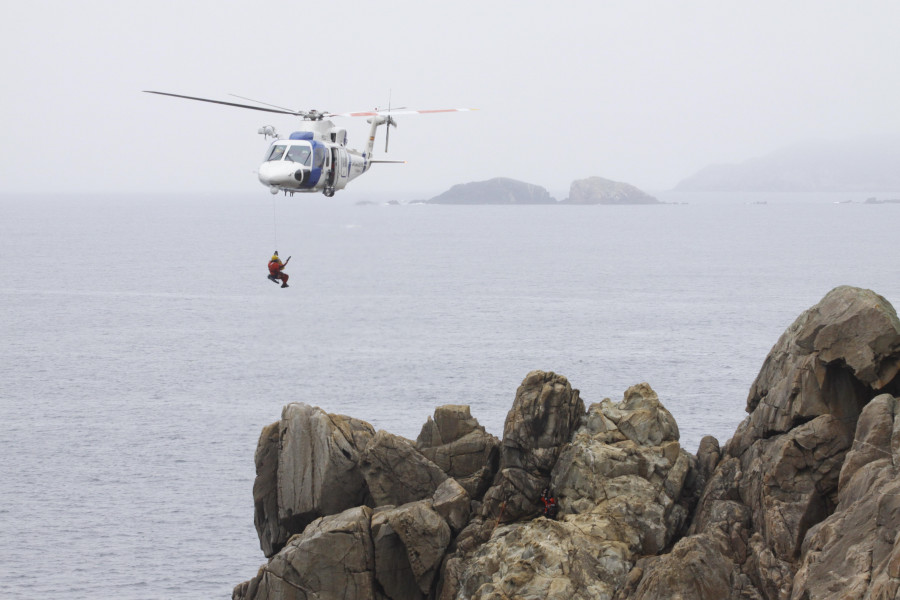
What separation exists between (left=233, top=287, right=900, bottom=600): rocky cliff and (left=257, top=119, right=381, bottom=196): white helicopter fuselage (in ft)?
34.8

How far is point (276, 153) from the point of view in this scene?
50.1 m

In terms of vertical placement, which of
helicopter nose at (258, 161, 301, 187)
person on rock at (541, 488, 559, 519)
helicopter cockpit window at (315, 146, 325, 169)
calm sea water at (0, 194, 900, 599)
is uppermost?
helicopter cockpit window at (315, 146, 325, 169)

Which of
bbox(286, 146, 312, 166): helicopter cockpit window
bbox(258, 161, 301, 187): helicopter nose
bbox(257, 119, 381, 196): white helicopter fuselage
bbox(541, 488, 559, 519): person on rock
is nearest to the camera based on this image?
bbox(541, 488, 559, 519): person on rock

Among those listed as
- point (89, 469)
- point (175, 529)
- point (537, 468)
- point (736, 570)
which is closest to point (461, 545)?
point (537, 468)

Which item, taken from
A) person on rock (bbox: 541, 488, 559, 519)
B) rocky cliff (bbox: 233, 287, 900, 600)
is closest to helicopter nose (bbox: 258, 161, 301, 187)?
rocky cliff (bbox: 233, 287, 900, 600)

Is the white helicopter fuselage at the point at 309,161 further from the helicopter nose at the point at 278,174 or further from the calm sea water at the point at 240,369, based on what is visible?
the calm sea water at the point at 240,369

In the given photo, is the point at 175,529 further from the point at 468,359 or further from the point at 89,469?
the point at 468,359

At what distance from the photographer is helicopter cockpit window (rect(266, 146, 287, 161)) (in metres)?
49.9

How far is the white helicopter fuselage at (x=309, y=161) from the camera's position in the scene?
48656 mm

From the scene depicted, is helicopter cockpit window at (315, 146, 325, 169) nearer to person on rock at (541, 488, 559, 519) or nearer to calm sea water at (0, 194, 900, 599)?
person on rock at (541, 488, 559, 519)

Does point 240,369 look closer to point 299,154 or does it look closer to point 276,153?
point 276,153

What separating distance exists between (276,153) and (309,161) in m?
1.74

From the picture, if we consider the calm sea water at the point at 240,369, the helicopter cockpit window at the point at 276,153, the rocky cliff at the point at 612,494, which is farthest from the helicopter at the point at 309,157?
the calm sea water at the point at 240,369

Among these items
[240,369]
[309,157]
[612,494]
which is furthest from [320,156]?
[240,369]
